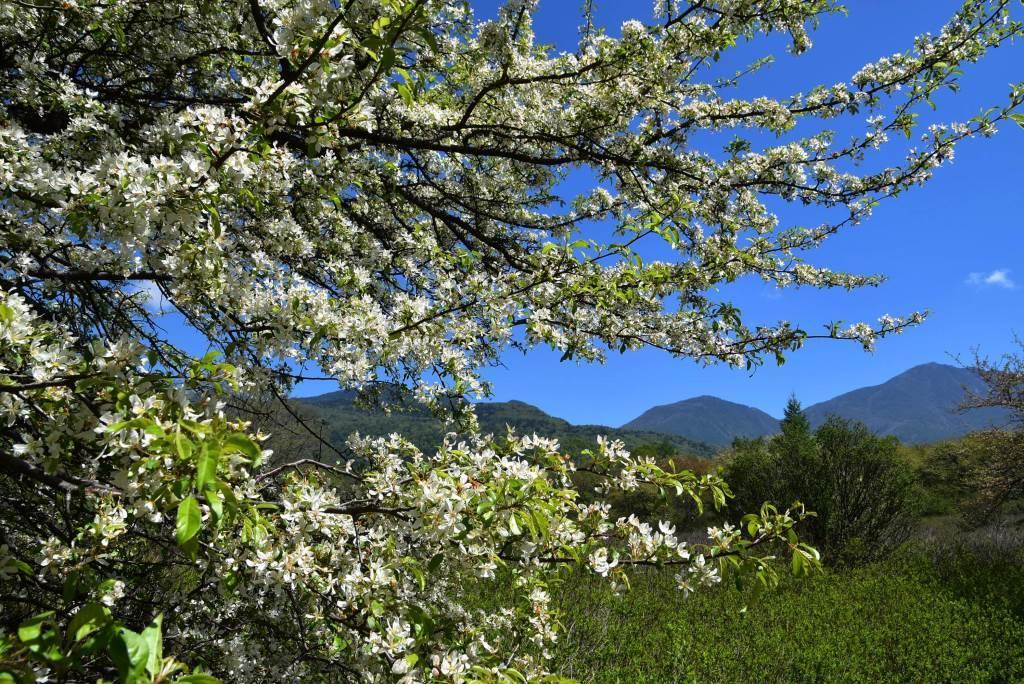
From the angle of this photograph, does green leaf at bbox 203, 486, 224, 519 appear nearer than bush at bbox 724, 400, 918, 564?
Yes

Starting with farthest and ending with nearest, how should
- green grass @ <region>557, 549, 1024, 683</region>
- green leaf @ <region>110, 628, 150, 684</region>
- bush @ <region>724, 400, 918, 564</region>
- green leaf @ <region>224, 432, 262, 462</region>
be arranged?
1. bush @ <region>724, 400, 918, 564</region>
2. green grass @ <region>557, 549, 1024, 683</region>
3. green leaf @ <region>224, 432, 262, 462</region>
4. green leaf @ <region>110, 628, 150, 684</region>

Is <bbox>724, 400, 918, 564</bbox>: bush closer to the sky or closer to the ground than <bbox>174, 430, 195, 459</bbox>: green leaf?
closer to the ground

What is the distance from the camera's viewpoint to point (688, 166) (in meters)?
4.61

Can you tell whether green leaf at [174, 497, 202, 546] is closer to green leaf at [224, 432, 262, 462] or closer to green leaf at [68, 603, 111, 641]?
green leaf at [224, 432, 262, 462]

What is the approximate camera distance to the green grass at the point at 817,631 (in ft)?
16.7

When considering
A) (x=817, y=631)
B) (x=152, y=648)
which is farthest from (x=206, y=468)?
(x=817, y=631)

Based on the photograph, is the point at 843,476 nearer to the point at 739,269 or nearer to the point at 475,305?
the point at 739,269

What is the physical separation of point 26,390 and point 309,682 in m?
2.26

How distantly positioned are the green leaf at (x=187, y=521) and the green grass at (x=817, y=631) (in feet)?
15.0

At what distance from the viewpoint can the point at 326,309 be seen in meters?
2.07

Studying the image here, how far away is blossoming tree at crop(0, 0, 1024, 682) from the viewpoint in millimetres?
1457

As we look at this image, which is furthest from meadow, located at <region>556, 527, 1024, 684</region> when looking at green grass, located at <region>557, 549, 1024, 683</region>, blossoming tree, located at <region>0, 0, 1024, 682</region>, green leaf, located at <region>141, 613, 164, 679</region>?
green leaf, located at <region>141, 613, 164, 679</region>

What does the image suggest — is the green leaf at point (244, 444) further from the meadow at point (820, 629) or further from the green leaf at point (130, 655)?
the meadow at point (820, 629)

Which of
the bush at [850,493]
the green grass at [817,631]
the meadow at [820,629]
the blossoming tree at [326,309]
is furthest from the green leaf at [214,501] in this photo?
the bush at [850,493]
